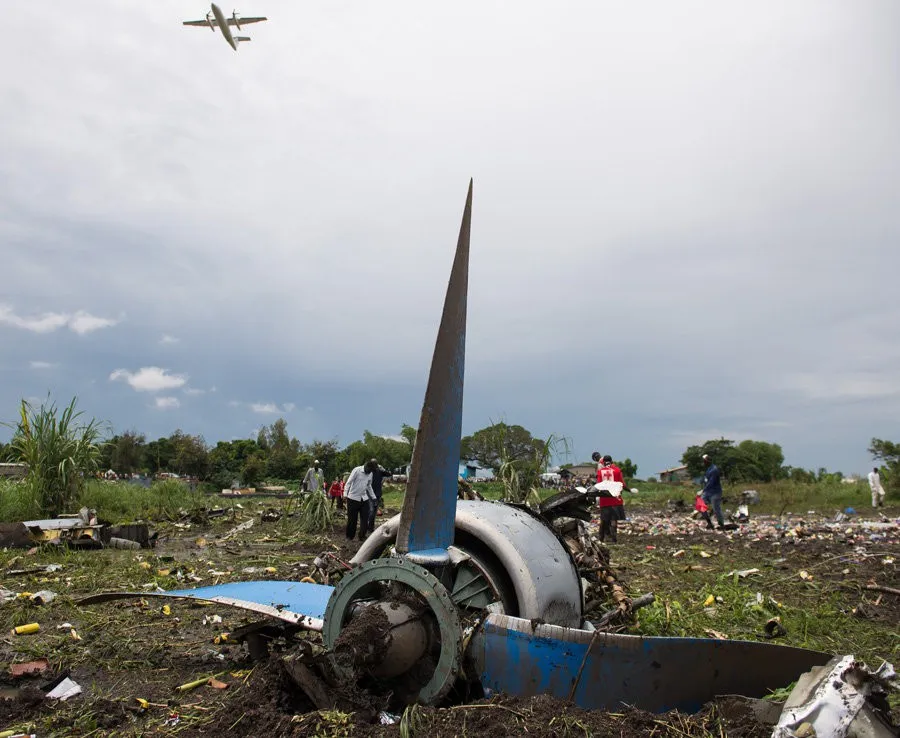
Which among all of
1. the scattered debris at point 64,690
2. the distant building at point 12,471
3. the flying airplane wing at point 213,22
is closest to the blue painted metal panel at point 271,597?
the scattered debris at point 64,690

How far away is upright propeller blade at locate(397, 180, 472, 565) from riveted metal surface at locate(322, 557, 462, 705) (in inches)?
8.2

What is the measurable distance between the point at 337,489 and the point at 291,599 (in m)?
11.9

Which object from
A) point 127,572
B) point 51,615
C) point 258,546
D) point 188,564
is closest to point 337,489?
point 258,546

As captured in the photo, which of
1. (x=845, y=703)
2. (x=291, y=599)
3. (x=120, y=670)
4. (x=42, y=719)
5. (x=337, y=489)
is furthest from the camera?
(x=337, y=489)

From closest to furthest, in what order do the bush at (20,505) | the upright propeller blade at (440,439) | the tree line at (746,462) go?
the upright propeller blade at (440,439) < the bush at (20,505) < the tree line at (746,462)

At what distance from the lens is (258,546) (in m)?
11.3

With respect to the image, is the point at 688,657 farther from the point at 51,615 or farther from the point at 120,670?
the point at 51,615

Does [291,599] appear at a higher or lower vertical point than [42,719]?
higher

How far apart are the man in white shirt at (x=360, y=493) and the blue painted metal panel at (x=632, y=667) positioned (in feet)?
29.9

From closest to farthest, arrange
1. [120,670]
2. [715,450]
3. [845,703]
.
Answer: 1. [845,703]
2. [120,670]
3. [715,450]

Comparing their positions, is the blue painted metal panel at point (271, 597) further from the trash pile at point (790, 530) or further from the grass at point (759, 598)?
the trash pile at point (790, 530)

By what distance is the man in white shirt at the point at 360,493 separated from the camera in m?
11.6

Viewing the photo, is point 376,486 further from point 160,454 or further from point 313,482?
point 160,454

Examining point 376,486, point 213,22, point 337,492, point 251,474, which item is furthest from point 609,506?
point 251,474
